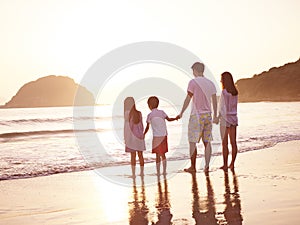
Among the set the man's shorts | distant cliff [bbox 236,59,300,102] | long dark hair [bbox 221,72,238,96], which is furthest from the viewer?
distant cliff [bbox 236,59,300,102]

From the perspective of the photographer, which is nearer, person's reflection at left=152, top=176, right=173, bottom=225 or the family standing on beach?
person's reflection at left=152, top=176, right=173, bottom=225

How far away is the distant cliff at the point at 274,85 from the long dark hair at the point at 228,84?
549 feet

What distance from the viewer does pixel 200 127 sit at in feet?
30.3

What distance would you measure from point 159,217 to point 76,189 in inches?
122

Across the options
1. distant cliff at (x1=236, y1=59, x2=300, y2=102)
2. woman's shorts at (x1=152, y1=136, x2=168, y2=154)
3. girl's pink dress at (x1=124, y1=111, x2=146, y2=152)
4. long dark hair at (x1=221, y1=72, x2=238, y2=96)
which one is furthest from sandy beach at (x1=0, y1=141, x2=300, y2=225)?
distant cliff at (x1=236, y1=59, x2=300, y2=102)

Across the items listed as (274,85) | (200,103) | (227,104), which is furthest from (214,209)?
(274,85)

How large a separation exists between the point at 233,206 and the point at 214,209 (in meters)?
0.30

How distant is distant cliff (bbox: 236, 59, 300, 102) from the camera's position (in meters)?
178

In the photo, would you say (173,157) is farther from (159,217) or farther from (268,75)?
(268,75)

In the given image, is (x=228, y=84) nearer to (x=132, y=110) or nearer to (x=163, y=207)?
(x=132, y=110)

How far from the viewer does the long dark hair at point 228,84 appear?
372 inches

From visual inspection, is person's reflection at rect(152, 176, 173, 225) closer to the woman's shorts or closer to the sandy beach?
the sandy beach

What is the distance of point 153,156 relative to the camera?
13.9m

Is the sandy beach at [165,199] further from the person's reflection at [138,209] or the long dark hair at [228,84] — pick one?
the long dark hair at [228,84]
